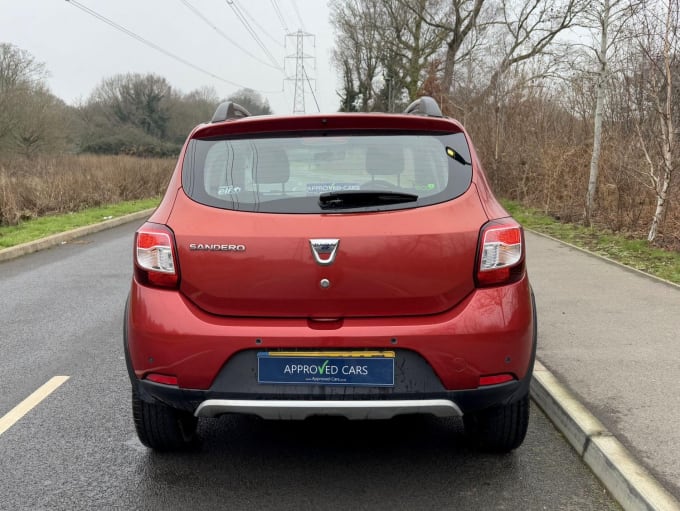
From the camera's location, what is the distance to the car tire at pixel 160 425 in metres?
3.05

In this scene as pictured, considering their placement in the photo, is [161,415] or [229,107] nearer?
[161,415]

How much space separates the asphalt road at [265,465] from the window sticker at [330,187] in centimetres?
136

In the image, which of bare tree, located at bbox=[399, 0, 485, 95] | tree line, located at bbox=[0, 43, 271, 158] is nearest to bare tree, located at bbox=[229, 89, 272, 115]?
tree line, located at bbox=[0, 43, 271, 158]

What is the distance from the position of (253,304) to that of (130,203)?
741 inches

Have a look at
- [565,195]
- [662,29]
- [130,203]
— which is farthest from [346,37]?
[662,29]

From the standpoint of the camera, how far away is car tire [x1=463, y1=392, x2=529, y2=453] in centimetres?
303

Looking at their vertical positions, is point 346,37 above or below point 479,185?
above

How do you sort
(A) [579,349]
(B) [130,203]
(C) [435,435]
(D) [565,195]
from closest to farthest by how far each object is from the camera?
(C) [435,435]
(A) [579,349]
(D) [565,195]
(B) [130,203]

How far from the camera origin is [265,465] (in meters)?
3.14

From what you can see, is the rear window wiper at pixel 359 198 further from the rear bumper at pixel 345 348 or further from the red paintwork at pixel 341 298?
the rear bumper at pixel 345 348

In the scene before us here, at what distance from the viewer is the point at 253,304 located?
265 cm

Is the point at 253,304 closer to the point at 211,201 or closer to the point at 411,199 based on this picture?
the point at 211,201

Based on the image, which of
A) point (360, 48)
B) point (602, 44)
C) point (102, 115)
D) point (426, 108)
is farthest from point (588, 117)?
point (102, 115)

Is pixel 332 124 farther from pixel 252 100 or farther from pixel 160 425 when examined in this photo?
pixel 252 100
